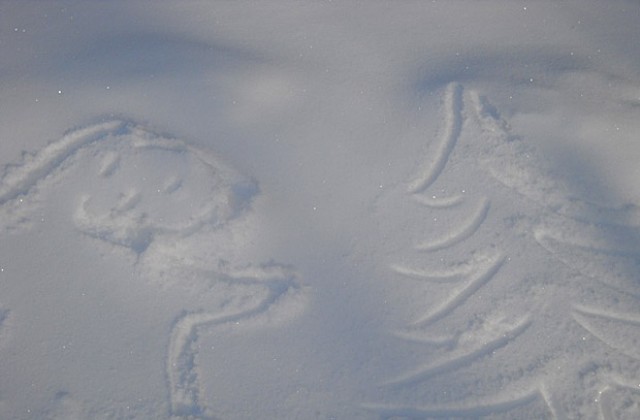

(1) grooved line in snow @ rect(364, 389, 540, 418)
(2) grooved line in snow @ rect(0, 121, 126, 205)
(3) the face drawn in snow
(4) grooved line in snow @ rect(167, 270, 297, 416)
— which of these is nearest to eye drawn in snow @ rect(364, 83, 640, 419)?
A: (1) grooved line in snow @ rect(364, 389, 540, 418)

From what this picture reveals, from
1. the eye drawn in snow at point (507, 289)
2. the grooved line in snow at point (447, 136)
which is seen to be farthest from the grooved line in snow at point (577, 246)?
the grooved line in snow at point (447, 136)

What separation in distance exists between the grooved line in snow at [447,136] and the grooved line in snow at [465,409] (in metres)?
0.84

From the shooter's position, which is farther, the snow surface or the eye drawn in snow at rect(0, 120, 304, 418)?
the eye drawn in snow at rect(0, 120, 304, 418)

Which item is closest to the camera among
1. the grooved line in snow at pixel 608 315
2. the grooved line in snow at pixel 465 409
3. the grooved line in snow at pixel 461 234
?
the grooved line in snow at pixel 465 409

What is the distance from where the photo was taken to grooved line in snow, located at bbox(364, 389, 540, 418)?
1668mm

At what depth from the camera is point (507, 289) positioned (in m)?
1.83

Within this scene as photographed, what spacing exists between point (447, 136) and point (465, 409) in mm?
1093

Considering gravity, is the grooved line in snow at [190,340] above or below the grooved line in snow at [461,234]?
below

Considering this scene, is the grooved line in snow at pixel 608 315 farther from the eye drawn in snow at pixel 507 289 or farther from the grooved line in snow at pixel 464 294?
the grooved line in snow at pixel 464 294

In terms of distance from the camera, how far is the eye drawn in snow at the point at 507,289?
5.54ft

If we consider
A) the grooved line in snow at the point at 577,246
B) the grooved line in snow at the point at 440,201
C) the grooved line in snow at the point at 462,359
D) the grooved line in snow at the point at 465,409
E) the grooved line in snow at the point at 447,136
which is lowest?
the grooved line in snow at the point at 465,409

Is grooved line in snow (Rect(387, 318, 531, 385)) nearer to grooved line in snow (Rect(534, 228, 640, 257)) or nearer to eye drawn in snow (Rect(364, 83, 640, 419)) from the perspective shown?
eye drawn in snow (Rect(364, 83, 640, 419))

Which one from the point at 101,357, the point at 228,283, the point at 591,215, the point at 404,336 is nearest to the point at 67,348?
the point at 101,357

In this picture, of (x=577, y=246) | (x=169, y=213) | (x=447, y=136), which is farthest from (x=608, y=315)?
(x=169, y=213)
